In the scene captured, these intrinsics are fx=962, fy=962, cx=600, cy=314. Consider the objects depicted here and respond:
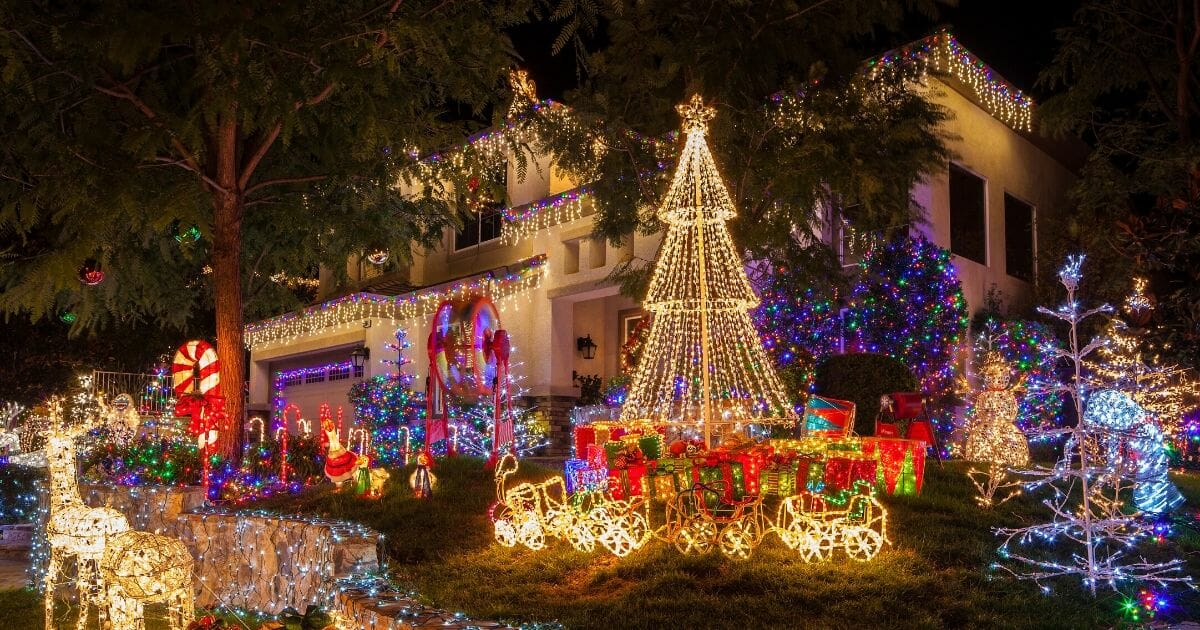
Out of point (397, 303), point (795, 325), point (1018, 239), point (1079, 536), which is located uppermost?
point (1018, 239)

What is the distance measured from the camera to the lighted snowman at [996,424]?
11.7m

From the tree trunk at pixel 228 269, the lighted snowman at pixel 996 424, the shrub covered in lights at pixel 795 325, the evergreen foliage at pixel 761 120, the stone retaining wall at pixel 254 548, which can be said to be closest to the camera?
the stone retaining wall at pixel 254 548

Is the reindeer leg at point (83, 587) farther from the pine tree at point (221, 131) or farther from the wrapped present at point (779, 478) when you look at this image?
the wrapped present at point (779, 478)

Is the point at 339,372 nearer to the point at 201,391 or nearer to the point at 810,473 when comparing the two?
the point at 201,391

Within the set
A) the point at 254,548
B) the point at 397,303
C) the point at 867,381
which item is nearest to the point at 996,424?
the point at 867,381

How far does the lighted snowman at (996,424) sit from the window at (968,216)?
542 cm

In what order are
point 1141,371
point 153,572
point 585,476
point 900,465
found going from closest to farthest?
point 153,572
point 585,476
point 900,465
point 1141,371

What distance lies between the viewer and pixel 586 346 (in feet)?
72.4

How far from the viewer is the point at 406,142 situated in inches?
531

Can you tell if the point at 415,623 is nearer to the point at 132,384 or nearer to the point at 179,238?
the point at 179,238

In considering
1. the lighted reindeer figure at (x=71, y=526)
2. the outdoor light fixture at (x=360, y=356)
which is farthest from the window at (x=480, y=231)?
the lighted reindeer figure at (x=71, y=526)

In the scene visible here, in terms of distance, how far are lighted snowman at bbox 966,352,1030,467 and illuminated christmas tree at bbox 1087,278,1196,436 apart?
3.54 ft

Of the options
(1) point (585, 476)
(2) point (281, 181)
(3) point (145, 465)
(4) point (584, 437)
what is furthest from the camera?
(2) point (281, 181)

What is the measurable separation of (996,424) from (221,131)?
1065cm
